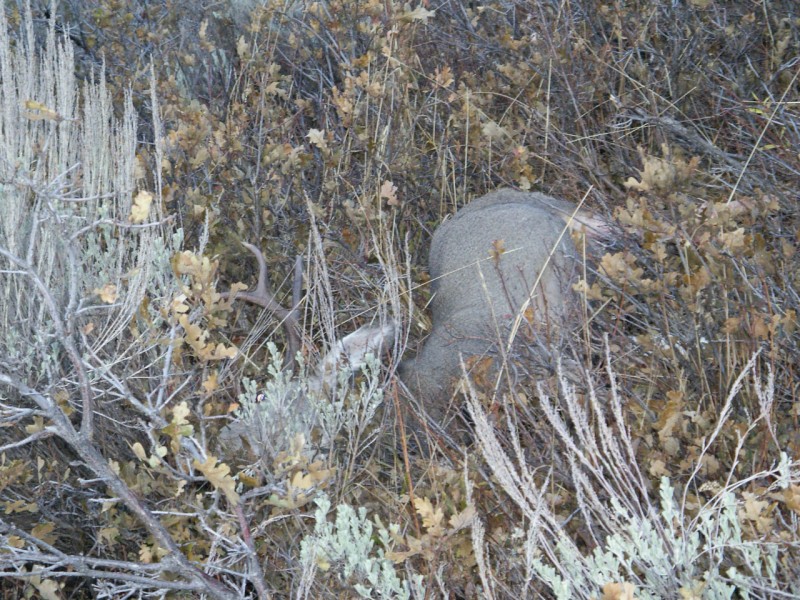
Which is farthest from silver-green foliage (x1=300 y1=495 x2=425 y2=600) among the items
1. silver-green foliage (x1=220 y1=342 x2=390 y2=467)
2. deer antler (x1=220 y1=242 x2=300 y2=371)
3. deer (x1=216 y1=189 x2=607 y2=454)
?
deer antler (x1=220 y1=242 x2=300 y2=371)

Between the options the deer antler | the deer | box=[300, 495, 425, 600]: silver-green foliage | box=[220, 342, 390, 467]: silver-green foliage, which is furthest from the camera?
the deer antler

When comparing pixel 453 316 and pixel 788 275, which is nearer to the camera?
pixel 788 275

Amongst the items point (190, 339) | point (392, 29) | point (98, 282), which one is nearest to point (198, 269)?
point (190, 339)

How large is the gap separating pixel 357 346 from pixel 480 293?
1.87ft

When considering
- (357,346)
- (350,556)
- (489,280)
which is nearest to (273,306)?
(357,346)

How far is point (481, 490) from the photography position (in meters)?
3.01

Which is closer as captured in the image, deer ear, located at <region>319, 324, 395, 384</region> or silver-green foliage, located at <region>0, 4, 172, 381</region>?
silver-green foliage, located at <region>0, 4, 172, 381</region>

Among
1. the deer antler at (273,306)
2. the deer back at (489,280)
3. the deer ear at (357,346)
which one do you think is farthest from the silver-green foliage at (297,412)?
the deer antler at (273,306)

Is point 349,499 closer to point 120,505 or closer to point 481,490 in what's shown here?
point 481,490

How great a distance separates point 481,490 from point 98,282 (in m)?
1.51

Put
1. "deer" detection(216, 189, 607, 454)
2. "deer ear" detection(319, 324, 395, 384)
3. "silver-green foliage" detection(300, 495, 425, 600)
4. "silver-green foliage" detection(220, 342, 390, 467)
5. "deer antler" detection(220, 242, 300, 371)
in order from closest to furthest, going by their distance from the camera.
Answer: "silver-green foliage" detection(300, 495, 425, 600), "silver-green foliage" detection(220, 342, 390, 467), "deer ear" detection(319, 324, 395, 384), "deer" detection(216, 189, 607, 454), "deer antler" detection(220, 242, 300, 371)

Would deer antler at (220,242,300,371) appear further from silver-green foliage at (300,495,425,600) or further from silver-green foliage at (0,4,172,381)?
silver-green foliage at (300,495,425,600)

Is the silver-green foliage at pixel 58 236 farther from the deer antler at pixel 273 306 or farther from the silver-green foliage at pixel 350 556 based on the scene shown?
the silver-green foliage at pixel 350 556

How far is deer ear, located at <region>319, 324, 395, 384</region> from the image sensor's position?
3555 millimetres
